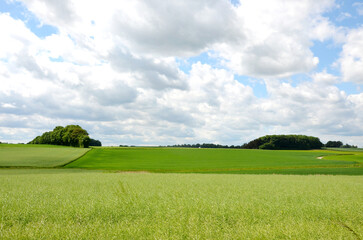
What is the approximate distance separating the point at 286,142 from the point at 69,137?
98183 millimetres

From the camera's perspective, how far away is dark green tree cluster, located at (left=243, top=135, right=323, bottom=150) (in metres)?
118

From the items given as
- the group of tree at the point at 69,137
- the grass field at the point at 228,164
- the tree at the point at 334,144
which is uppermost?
the group of tree at the point at 69,137

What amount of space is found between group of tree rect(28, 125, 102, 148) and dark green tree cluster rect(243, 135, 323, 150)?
77.7m

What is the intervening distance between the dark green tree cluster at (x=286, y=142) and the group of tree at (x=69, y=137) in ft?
255

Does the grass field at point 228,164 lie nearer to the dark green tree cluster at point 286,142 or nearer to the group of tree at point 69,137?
the group of tree at point 69,137

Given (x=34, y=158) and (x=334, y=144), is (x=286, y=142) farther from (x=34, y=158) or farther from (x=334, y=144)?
(x=34, y=158)

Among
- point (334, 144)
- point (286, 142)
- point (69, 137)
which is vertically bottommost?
point (334, 144)

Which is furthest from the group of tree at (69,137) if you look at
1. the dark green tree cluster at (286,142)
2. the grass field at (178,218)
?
the grass field at (178,218)

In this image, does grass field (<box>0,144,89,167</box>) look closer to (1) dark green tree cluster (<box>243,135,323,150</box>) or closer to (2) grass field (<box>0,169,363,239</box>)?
(2) grass field (<box>0,169,363,239</box>)

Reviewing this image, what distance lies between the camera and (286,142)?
120 meters

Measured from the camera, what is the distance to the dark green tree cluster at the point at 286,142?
388ft

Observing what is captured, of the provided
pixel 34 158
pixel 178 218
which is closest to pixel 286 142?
pixel 34 158

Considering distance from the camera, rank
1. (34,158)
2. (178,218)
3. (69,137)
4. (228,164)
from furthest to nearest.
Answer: (69,137) < (228,164) < (34,158) < (178,218)

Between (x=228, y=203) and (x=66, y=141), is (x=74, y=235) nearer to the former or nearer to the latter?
(x=228, y=203)
